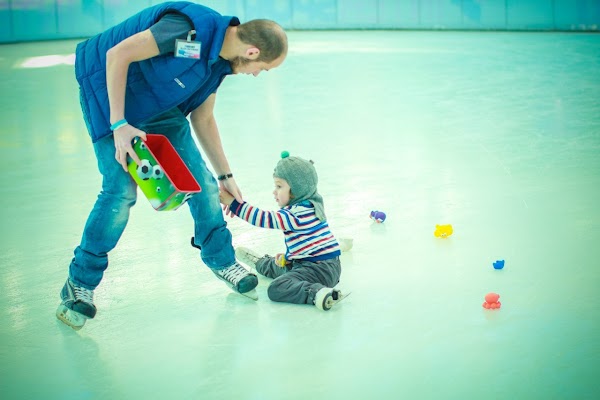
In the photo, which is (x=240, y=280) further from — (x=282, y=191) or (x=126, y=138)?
(x=126, y=138)

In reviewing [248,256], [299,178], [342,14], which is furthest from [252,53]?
[342,14]

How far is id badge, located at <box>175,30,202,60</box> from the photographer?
293 cm

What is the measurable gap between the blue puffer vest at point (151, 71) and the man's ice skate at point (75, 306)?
579 mm

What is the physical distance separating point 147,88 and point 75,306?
84cm

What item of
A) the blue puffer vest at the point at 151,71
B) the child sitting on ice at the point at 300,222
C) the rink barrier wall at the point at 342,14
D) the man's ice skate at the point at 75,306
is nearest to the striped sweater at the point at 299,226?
the child sitting on ice at the point at 300,222

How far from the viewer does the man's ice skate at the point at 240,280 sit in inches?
133

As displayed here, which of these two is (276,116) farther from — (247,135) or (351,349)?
(351,349)

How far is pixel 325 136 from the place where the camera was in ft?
20.5

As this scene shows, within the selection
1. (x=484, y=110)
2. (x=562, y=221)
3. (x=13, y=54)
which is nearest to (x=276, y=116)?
(x=484, y=110)

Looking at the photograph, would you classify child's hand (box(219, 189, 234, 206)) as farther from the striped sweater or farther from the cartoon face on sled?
the cartoon face on sled

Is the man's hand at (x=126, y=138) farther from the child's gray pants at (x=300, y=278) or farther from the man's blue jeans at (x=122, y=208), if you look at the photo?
the child's gray pants at (x=300, y=278)

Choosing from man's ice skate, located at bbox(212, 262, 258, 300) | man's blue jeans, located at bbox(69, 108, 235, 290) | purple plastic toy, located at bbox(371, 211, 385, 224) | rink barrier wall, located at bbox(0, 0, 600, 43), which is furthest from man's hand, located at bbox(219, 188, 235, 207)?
rink barrier wall, located at bbox(0, 0, 600, 43)

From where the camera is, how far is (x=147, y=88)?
309 cm

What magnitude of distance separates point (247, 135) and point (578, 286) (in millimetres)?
3386
